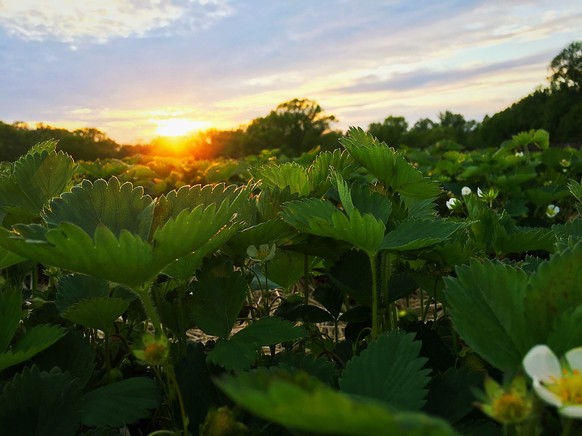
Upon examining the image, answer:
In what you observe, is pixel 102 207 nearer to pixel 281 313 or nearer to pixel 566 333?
pixel 281 313

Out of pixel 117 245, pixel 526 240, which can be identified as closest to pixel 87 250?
pixel 117 245

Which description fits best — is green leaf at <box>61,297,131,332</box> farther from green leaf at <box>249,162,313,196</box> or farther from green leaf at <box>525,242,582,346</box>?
green leaf at <box>525,242,582,346</box>

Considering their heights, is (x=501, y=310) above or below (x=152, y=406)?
above

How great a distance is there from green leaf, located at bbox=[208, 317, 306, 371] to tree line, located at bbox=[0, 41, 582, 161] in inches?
126

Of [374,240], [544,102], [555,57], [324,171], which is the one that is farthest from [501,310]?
[555,57]

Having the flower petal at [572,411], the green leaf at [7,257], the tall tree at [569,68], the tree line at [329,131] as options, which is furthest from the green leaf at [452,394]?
the tall tree at [569,68]

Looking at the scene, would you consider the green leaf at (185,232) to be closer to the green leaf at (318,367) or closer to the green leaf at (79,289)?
the green leaf at (318,367)

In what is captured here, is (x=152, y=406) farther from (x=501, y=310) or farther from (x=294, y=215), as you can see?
(x=501, y=310)

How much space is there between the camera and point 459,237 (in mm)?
912

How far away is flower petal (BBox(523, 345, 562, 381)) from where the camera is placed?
1.35 ft

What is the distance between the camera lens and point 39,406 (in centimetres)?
62

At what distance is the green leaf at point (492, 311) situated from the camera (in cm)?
51

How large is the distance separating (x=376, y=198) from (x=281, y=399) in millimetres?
589

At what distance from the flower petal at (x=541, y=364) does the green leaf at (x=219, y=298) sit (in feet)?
1.49
